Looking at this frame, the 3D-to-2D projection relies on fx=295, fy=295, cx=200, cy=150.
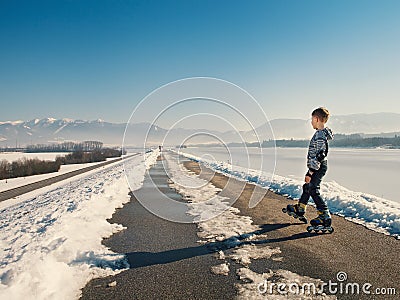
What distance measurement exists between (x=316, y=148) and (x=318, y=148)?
39 mm

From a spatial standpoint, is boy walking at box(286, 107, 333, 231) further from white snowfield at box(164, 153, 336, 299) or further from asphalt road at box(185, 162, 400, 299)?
white snowfield at box(164, 153, 336, 299)

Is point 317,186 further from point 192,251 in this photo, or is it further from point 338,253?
point 192,251

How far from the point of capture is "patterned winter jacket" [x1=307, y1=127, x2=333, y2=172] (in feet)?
19.7

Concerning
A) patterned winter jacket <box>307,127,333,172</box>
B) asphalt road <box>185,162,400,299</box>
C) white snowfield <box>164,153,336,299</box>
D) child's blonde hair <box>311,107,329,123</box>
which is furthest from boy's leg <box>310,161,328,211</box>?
white snowfield <box>164,153,336,299</box>

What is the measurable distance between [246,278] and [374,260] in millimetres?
2124

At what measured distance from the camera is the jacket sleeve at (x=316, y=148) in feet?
19.7

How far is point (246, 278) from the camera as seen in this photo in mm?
3934

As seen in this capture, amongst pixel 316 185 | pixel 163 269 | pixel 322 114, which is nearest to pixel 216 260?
pixel 163 269

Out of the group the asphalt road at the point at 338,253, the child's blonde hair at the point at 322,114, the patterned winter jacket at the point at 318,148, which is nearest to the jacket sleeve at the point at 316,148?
the patterned winter jacket at the point at 318,148

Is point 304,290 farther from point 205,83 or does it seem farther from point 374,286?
point 205,83

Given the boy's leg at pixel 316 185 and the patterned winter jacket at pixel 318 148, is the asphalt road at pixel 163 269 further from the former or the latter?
the patterned winter jacket at pixel 318 148

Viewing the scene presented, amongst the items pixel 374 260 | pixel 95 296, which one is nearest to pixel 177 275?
pixel 95 296

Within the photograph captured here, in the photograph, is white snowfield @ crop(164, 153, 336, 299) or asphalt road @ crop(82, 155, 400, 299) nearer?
asphalt road @ crop(82, 155, 400, 299)

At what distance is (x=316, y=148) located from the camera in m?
6.04
